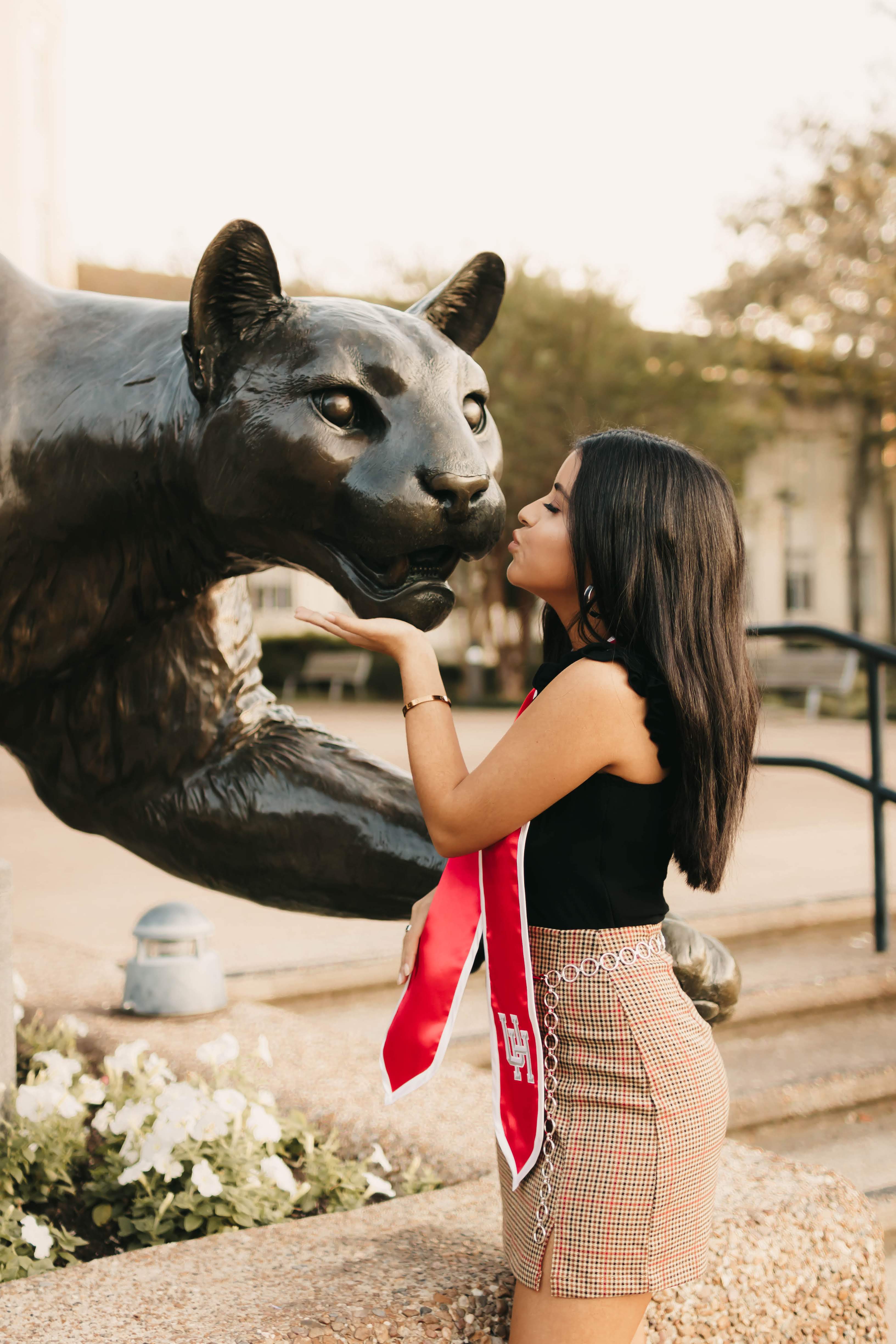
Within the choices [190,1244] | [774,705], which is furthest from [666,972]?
[774,705]

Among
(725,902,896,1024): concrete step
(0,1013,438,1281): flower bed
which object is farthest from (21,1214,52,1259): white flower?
→ (725,902,896,1024): concrete step

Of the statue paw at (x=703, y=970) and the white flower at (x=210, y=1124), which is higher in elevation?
the statue paw at (x=703, y=970)

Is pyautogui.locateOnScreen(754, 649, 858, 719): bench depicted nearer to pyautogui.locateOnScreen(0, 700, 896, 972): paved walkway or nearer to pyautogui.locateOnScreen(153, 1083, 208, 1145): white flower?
pyautogui.locateOnScreen(0, 700, 896, 972): paved walkway

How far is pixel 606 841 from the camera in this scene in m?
1.61

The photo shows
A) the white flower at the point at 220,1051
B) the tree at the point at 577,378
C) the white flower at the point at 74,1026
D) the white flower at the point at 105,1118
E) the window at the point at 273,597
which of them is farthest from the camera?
the window at the point at 273,597

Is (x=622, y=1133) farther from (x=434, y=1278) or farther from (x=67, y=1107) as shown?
(x=67, y=1107)

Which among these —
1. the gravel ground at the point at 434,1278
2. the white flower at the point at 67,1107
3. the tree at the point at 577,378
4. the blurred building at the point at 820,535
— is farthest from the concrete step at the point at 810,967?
the blurred building at the point at 820,535

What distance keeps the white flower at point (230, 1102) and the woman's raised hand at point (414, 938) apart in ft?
3.01

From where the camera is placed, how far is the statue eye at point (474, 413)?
1591 millimetres

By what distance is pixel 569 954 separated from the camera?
161 cm

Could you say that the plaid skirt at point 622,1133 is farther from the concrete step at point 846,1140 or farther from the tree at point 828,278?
the tree at point 828,278

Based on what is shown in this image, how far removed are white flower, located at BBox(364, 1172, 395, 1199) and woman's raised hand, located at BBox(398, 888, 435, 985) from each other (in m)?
0.86

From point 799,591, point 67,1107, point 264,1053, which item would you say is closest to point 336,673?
point 799,591

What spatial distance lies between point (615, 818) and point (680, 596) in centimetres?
29
